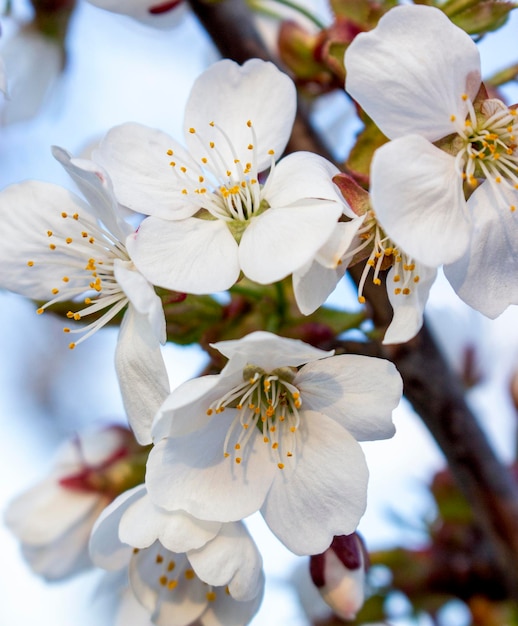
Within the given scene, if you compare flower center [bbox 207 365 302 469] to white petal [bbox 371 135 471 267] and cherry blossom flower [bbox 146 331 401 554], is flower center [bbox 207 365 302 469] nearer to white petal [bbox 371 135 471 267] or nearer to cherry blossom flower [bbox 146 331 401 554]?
cherry blossom flower [bbox 146 331 401 554]

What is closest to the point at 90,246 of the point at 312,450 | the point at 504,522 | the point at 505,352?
the point at 312,450

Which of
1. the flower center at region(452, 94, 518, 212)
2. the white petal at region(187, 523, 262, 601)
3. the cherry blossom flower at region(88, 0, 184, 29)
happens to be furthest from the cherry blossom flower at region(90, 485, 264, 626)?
the cherry blossom flower at region(88, 0, 184, 29)

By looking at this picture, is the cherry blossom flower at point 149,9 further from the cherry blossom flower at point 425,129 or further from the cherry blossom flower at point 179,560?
the cherry blossom flower at point 179,560

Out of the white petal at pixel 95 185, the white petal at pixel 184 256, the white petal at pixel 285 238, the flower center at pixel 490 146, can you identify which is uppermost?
the white petal at pixel 95 185

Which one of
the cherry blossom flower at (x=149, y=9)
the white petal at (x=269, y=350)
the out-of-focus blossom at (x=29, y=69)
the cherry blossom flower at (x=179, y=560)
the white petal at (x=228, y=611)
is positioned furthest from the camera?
the out-of-focus blossom at (x=29, y=69)

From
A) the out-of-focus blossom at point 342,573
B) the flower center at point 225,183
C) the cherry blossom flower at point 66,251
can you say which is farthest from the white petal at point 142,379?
the out-of-focus blossom at point 342,573

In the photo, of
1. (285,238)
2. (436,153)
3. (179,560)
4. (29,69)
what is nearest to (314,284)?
(285,238)
